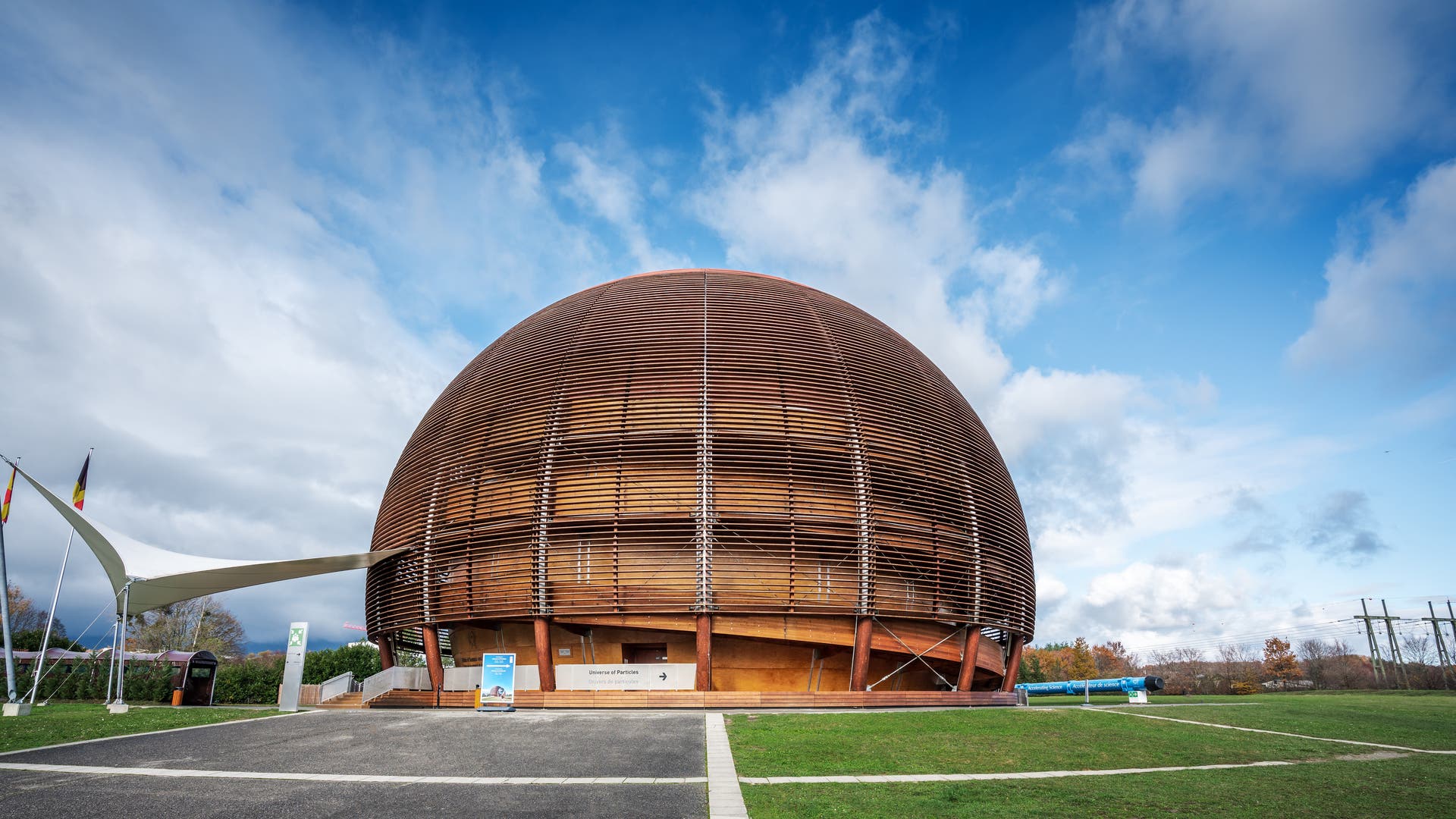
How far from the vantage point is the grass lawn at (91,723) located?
1187 centimetres

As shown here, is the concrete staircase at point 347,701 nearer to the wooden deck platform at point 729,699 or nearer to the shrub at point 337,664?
the wooden deck platform at point 729,699

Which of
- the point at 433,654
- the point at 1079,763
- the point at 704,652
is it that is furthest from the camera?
the point at 433,654

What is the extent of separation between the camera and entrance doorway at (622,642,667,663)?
20.0 m

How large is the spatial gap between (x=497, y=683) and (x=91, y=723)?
24.8 feet

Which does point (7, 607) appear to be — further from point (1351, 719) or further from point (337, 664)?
point (1351, 719)

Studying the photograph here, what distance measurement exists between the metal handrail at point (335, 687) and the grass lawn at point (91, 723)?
11.2 feet

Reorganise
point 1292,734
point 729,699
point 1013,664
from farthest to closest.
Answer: point 1013,664
point 729,699
point 1292,734

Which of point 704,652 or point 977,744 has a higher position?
point 704,652

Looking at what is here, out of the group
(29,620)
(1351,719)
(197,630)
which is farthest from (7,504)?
(29,620)

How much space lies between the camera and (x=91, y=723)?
1462 cm

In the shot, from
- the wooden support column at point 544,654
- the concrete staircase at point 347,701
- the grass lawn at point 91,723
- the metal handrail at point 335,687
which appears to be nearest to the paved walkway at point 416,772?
the grass lawn at point 91,723

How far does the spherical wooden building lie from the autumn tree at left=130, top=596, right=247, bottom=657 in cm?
4202

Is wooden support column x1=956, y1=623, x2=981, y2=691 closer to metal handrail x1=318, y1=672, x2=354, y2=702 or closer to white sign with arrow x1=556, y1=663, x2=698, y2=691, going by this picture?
white sign with arrow x1=556, y1=663, x2=698, y2=691

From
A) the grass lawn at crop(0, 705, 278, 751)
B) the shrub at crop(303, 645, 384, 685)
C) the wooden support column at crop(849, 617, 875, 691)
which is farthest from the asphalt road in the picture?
the shrub at crop(303, 645, 384, 685)
